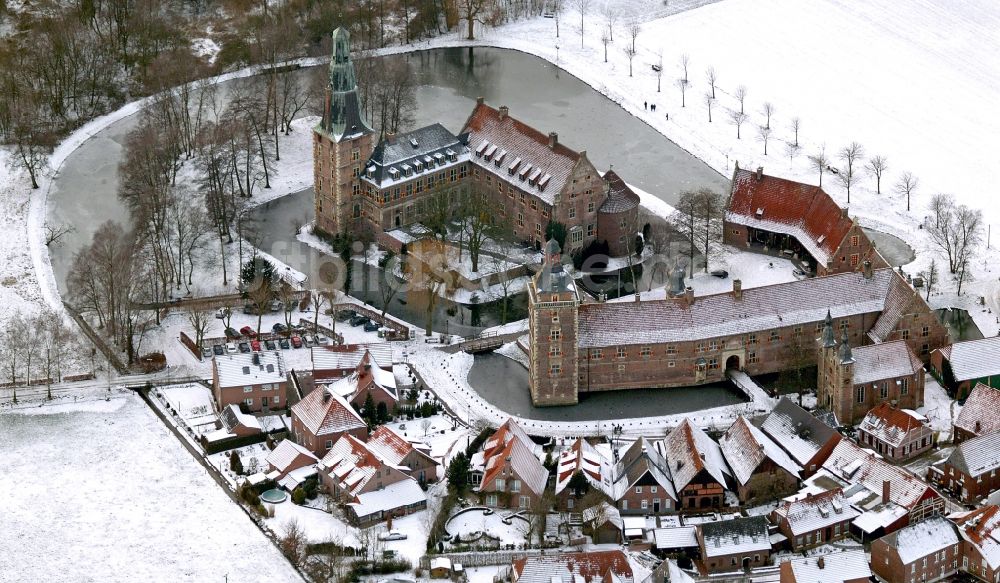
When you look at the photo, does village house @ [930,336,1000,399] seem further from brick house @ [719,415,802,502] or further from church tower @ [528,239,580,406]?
church tower @ [528,239,580,406]

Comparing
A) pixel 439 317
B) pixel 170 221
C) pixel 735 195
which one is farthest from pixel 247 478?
pixel 735 195

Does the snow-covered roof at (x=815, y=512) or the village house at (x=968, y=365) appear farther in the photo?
the village house at (x=968, y=365)

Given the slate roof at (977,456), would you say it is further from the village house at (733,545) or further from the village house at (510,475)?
the village house at (510,475)

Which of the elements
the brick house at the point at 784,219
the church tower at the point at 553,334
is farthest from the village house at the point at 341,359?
the brick house at the point at 784,219

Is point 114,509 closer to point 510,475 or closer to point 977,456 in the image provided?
point 510,475

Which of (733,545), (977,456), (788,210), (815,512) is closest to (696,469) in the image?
(733,545)

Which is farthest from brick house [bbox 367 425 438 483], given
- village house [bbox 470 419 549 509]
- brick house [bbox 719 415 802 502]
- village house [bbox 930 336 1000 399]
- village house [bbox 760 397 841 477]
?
village house [bbox 930 336 1000 399]

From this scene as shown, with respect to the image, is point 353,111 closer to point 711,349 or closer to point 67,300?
point 67,300
